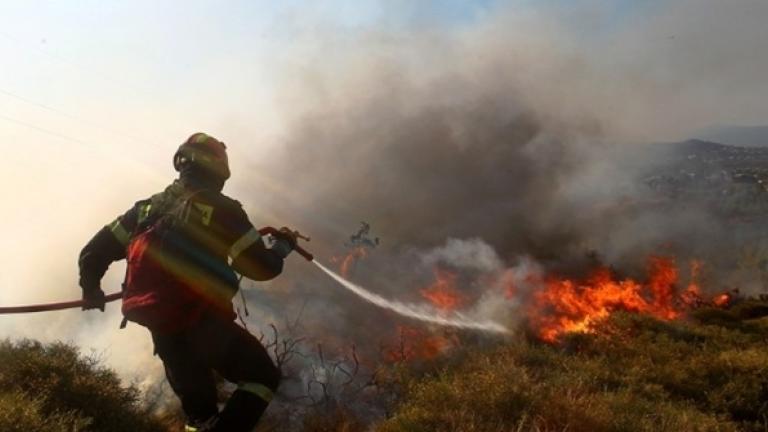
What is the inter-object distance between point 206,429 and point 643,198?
100 feet

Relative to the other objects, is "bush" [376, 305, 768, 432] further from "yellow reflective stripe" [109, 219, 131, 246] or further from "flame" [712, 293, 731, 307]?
"flame" [712, 293, 731, 307]

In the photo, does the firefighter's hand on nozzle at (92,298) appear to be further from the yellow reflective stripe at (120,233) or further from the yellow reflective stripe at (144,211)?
the yellow reflective stripe at (144,211)

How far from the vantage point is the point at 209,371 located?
10.8 feet

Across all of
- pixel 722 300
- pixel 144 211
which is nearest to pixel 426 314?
pixel 722 300

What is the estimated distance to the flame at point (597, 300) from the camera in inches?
534

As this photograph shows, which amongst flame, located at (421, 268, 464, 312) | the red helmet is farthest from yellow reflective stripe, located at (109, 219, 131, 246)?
flame, located at (421, 268, 464, 312)

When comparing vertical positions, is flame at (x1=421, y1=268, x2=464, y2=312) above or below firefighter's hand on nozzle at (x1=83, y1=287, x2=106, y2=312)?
below

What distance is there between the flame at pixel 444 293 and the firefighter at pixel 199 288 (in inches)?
481

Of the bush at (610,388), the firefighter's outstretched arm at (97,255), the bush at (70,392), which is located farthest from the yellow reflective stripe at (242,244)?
the bush at (70,392)

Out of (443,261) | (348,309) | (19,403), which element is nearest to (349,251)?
(443,261)

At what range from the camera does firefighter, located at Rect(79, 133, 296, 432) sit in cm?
313

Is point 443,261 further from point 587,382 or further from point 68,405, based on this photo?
point 68,405

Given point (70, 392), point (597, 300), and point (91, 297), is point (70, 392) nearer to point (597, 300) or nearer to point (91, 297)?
point (91, 297)

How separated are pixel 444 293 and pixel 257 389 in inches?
529
